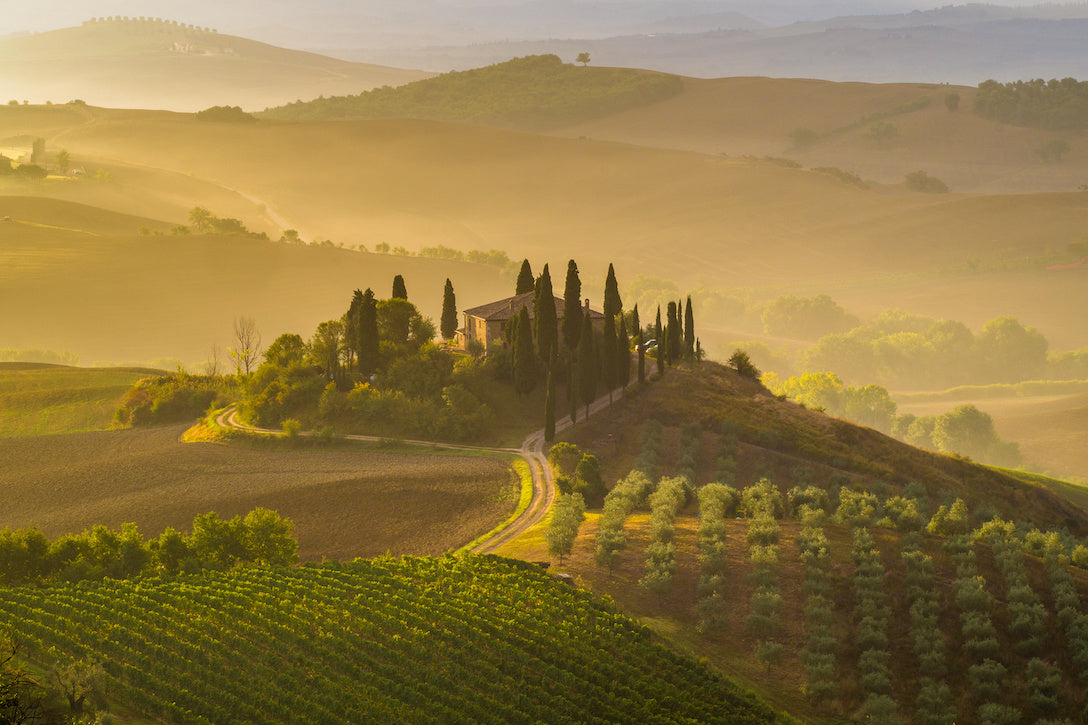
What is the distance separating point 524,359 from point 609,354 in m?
7.24

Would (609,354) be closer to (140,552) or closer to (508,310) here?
(508,310)

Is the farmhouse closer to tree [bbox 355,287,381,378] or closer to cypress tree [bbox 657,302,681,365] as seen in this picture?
cypress tree [bbox 657,302,681,365]

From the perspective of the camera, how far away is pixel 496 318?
272ft

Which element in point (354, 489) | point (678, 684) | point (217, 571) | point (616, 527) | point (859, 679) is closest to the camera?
point (678, 684)

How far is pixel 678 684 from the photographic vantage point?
33625 millimetres

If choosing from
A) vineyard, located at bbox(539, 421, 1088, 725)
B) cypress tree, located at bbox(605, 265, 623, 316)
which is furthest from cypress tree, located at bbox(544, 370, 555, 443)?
vineyard, located at bbox(539, 421, 1088, 725)

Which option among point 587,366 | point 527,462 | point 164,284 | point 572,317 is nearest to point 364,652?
point 527,462

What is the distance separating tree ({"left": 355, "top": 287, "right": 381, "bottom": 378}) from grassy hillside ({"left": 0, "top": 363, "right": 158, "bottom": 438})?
895 inches

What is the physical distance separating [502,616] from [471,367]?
39989mm

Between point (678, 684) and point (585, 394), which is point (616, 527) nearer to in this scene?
point (678, 684)

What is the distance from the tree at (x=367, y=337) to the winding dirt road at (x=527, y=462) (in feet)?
25.5

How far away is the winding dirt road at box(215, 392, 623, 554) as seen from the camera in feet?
174

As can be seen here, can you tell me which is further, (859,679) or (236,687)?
(859,679)

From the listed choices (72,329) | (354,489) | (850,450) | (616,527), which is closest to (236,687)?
(616,527)
